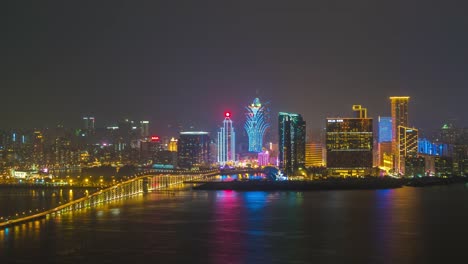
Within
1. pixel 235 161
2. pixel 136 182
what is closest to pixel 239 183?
pixel 136 182

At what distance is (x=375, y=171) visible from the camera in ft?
217

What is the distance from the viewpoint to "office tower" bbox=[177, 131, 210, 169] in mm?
94938

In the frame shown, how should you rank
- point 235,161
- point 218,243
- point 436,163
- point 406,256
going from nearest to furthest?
point 406,256 → point 218,243 → point 436,163 → point 235,161

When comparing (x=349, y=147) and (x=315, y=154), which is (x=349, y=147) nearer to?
(x=349, y=147)

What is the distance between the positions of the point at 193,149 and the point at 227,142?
4712 mm

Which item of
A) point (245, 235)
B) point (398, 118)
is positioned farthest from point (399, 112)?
point (245, 235)

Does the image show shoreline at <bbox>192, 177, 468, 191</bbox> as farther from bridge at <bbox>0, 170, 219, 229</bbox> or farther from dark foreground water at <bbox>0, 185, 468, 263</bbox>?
dark foreground water at <bbox>0, 185, 468, 263</bbox>

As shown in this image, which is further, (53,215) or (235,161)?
(235,161)

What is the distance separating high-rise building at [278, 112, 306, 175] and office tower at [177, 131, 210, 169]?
2565cm

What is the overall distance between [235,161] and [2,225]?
75.2 meters

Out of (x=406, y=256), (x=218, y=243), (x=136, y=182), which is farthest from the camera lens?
(x=136, y=182)

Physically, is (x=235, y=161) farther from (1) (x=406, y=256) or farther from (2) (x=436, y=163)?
(1) (x=406, y=256)

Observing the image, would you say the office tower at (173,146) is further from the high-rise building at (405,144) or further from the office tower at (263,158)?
the high-rise building at (405,144)

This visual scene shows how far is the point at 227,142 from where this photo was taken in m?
97.3
